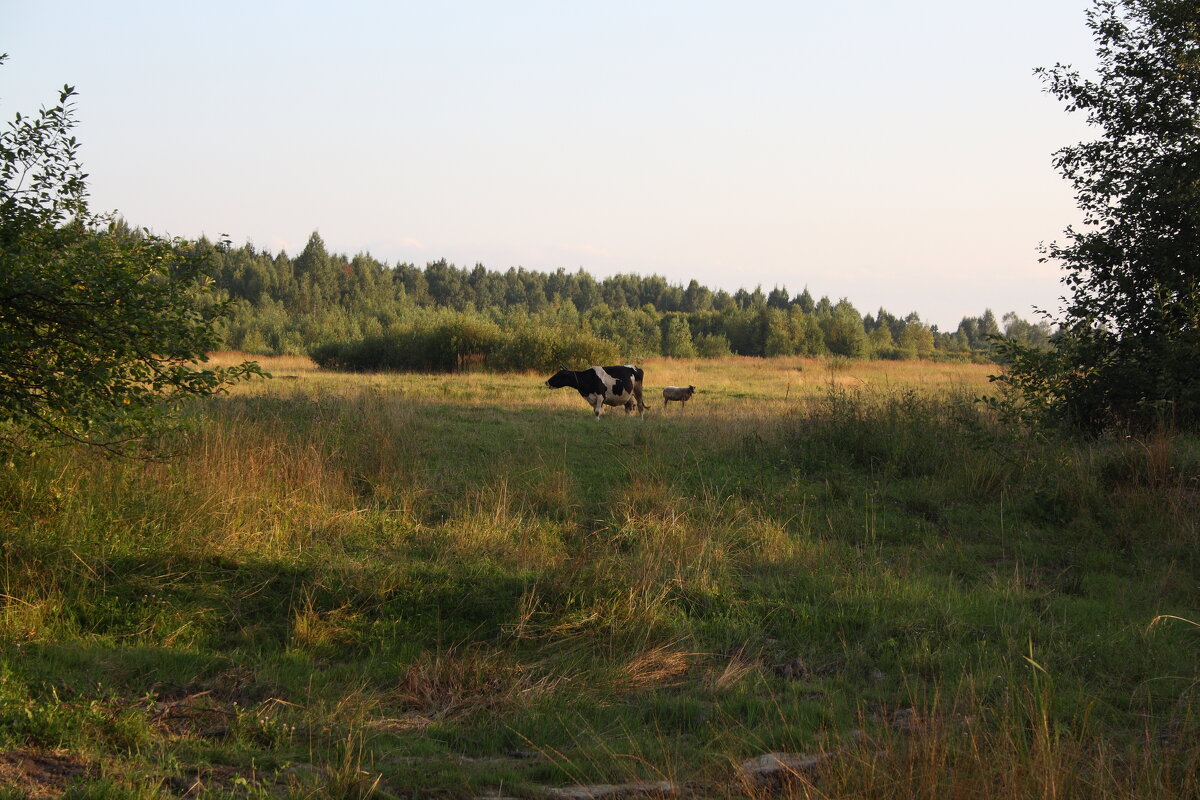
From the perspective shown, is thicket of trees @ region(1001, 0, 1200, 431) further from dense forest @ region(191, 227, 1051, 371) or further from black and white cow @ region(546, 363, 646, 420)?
black and white cow @ region(546, 363, 646, 420)

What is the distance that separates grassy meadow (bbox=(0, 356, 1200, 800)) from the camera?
4242 millimetres

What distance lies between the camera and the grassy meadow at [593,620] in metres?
4.24

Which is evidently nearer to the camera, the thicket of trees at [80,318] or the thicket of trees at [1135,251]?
the thicket of trees at [80,318]

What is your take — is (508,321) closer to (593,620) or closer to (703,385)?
(703,385)

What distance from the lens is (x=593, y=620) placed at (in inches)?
249

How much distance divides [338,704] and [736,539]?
449cm

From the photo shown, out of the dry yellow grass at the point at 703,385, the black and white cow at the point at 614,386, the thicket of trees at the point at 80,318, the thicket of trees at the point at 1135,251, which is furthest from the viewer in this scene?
the dry yellow grass at the point at 703,385

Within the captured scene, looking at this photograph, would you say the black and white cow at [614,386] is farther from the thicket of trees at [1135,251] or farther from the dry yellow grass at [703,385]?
the thicket of trees at [1135,251]

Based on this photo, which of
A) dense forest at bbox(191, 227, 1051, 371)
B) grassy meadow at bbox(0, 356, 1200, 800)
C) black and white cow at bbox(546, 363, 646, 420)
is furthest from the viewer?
dense forest at bbox(191, 227, 1051, 371)

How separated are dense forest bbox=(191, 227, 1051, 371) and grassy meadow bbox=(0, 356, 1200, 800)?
87.6 inches

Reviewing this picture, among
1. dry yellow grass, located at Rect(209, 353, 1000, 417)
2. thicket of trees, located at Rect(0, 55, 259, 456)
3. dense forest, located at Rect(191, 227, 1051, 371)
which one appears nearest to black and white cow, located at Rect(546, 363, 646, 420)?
dry yellow grass, located at Rect(209, 353, 1000, 417)

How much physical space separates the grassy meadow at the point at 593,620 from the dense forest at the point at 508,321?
7.30 feet

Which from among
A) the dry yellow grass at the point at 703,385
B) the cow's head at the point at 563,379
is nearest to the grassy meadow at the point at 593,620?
the dry yellow grass at the point at 703,385

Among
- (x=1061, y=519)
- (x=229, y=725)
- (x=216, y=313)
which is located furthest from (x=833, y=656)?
(x=216, y=313)
